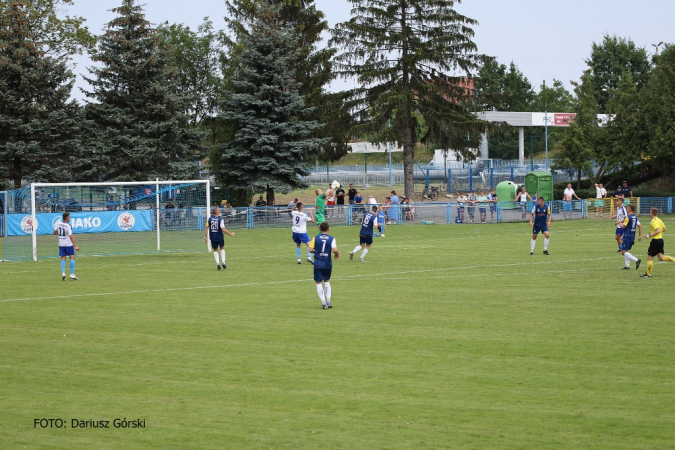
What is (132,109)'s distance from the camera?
47438mm

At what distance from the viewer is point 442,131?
53438 mm

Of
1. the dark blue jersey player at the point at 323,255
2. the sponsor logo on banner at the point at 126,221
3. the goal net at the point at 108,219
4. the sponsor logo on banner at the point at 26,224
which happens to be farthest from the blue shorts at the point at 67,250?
the sponsor logo on banner at the point at 26,224

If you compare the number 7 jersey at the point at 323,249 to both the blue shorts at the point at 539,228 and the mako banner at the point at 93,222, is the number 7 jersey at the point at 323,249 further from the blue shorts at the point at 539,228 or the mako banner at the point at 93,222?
the mako banner at the point at 93,222

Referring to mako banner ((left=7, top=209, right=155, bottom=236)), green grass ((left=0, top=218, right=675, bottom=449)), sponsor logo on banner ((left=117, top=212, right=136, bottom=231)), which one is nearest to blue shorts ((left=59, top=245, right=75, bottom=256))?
green grass ((left=0, top=218, right=675, bottom=449))

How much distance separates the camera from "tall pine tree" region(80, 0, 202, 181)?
4628 centimetres

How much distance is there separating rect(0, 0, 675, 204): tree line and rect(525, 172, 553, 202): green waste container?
5.31 meters

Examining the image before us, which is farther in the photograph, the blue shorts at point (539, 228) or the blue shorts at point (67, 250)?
the blue shorts at point (539, 228)

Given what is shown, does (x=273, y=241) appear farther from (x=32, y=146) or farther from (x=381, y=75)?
(x=381, y=75)

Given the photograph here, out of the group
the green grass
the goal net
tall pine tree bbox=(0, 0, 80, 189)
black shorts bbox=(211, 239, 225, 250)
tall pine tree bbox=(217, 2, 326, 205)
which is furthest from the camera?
tall pine tree bbox=(217, 2, 326, 205)

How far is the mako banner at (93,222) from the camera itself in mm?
A: 33438

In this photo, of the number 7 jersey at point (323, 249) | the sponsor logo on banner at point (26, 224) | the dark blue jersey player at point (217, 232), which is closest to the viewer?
the number 7 jersey at point (323, 249)

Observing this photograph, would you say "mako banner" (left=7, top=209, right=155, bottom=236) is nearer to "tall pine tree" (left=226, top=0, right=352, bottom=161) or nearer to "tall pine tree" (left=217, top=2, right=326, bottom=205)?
"tall pine tree" (left=217, top=2, right=326, bottom=205)

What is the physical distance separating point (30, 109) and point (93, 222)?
14.9 metres

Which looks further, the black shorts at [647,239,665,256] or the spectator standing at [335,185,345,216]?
the spectator standing at [335,185,345,216]
